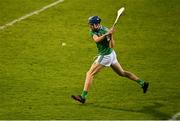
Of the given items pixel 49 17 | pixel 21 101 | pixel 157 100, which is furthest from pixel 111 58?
pixel 49 17

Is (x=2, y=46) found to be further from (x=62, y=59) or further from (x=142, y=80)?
(x=142, y=80)

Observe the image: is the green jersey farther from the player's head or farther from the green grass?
the green grass

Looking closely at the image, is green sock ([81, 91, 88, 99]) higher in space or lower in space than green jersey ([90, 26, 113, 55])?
lower

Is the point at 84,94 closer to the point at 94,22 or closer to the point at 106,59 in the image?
the point at 106,59

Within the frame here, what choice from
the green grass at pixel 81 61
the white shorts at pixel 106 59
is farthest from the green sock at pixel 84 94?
the white shorts at pixel 106 59

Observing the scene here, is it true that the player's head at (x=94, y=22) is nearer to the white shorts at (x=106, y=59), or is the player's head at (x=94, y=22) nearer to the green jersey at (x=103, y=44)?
the green jersey at (x=103, y=44)

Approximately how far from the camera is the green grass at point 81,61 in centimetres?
1506

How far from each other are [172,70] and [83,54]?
3.24m

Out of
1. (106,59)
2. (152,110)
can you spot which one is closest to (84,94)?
(106,59)

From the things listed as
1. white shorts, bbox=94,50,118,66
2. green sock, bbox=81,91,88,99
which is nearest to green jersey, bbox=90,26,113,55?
white shorts, bbox=94,50,118,66

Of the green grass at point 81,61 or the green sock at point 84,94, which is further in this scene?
the green sock at point 84,94

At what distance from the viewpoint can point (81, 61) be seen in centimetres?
1889

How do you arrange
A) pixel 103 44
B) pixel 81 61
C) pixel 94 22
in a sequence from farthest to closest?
pixel 81 61
pixel 103 44
pixel 94 22

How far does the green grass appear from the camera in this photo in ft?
49.4
